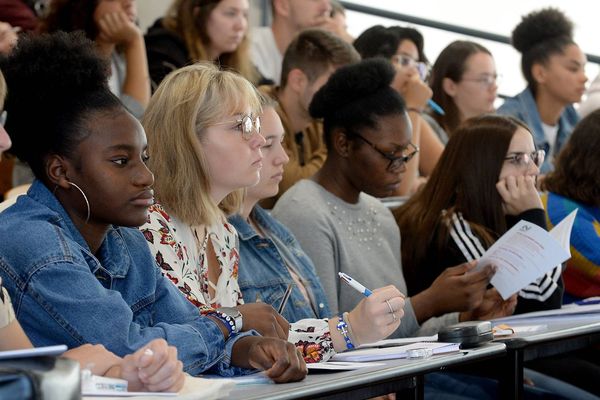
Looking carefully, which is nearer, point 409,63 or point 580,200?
point 580,200

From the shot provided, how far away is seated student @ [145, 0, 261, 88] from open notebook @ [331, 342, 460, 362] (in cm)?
233

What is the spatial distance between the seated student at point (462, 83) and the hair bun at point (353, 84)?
6.24 feet

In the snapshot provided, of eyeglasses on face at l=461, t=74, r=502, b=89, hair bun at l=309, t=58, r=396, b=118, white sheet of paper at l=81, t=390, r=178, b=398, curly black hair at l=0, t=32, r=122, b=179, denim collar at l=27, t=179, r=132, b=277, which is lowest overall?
white sheet of paper at l=81, t=390, r=178, b=398

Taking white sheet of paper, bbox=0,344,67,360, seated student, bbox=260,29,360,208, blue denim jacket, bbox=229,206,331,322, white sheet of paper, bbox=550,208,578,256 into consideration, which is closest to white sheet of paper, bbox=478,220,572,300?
white sheet of paper, bbox=550,208,578,256

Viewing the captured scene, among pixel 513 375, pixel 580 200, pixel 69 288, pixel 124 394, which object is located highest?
pixel 69 288

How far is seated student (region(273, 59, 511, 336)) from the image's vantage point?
3.42m

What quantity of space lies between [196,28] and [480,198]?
167 cm

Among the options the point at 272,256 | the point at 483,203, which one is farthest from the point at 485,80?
the point at 272,256

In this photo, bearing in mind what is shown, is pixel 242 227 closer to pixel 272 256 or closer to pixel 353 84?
pixel 272 256

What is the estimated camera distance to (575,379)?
3.76m

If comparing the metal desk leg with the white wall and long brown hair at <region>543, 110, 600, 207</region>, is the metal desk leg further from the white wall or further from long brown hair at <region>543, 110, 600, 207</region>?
the white wall

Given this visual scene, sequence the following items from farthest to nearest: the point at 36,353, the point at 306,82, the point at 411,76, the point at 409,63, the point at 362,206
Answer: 1. the point at 409,63
2. the point at 411,76
3. the point at 306,82
4. the point at 362,206
5. the point at 36,353

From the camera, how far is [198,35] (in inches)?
190

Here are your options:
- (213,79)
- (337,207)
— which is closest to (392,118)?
(337,207)
